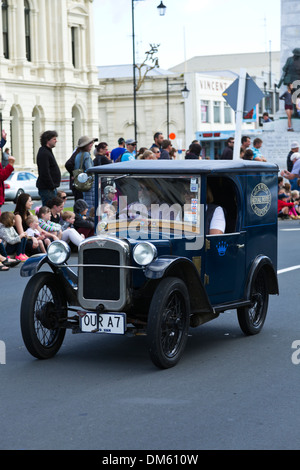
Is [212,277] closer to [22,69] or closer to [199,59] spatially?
[22,69]

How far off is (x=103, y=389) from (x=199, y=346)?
186 centimetres

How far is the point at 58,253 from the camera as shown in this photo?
7922 millimetres

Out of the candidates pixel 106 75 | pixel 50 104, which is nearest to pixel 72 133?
pixel 50 104

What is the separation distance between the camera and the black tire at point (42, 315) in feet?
25.2

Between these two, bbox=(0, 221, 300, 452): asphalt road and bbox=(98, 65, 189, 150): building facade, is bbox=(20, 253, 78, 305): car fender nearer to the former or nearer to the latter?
bbox=(0, 221, 300, 452): asphalt road

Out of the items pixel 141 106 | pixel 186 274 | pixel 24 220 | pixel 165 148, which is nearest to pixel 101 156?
pixel 165 148

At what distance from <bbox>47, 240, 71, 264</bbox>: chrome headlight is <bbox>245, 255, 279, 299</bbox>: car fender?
1.80 meters

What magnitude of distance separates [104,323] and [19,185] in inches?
1404

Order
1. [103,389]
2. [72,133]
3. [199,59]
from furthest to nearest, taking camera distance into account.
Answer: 1. [199,59]
2. [72,133]
3. [103,389]

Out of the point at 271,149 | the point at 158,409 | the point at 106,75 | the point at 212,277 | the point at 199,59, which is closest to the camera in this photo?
the point at 158,409

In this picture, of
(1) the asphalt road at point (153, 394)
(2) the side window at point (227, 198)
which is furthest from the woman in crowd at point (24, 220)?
(2) the side window at point (227, 198)

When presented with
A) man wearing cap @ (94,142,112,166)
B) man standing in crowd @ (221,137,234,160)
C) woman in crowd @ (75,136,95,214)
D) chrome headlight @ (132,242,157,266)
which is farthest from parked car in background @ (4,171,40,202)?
chrome headlight @ (132,242,157,266)

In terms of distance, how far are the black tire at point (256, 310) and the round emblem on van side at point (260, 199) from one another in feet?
1.94

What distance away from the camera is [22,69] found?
2330 inches
